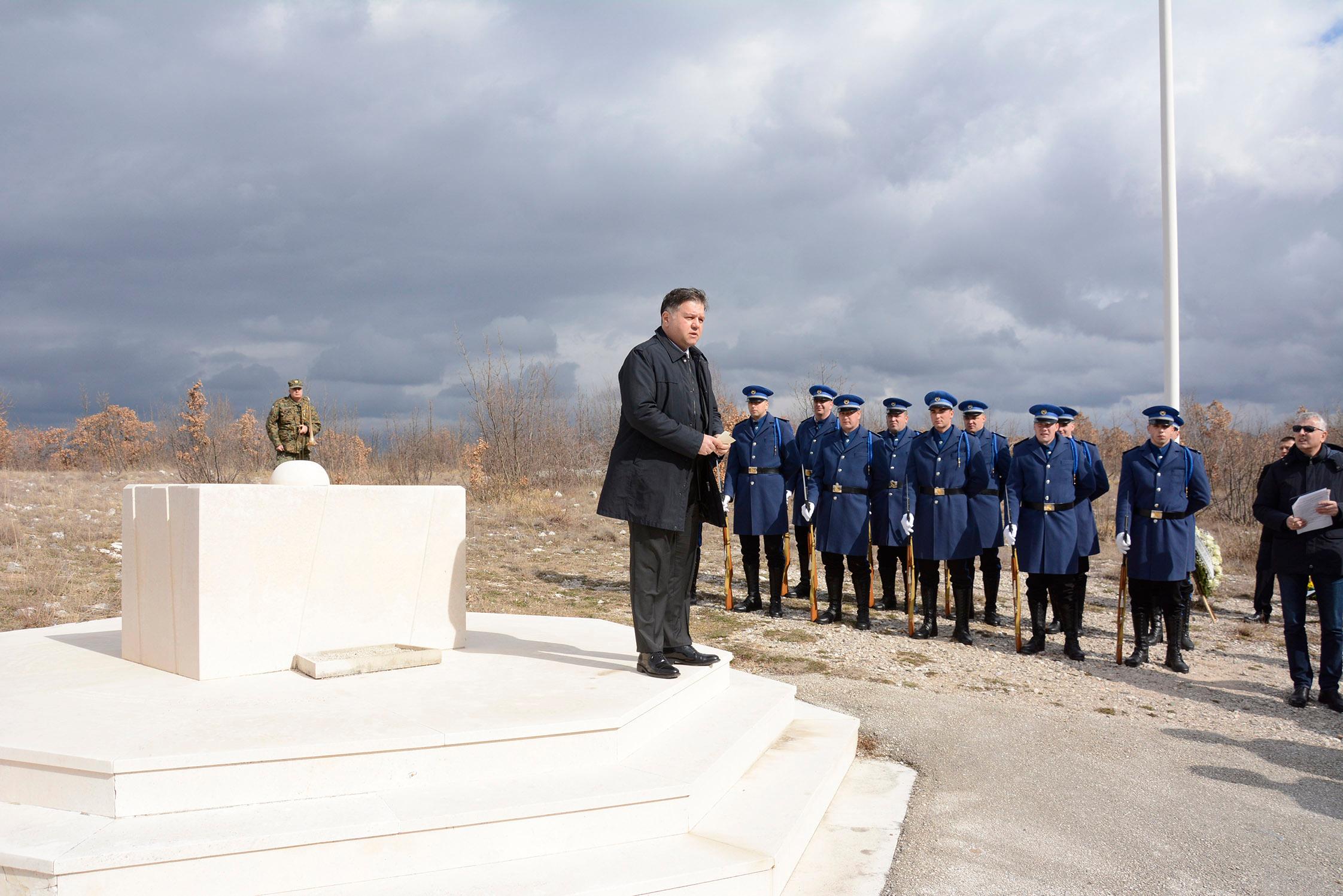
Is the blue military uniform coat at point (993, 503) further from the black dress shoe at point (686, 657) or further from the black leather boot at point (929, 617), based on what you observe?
the black dress shoe at point (686, 657)

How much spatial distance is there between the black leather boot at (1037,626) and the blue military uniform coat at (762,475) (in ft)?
7.86

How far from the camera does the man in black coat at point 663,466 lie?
4012mm

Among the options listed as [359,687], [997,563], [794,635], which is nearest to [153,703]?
[359,687]

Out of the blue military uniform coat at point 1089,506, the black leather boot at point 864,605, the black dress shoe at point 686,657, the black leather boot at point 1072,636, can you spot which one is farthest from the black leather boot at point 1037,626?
the black dress shoe at point 686,657

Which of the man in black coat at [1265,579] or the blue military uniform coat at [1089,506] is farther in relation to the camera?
the man in black coat at [1265,579]

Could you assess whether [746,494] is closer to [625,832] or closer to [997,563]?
[997,563]

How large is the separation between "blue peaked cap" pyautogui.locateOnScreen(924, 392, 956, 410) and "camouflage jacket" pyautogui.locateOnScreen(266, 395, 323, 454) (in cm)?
744

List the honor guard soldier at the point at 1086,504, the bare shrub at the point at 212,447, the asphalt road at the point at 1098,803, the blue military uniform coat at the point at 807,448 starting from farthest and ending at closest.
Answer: the bare shrub at the point at 212,447 < the blue military uniform coat at the point at 807,448 < the honor guard soldier at the point at 1086,504 < the asphalt road at the point at 1098,803

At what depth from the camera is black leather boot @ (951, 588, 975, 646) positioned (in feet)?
25.3

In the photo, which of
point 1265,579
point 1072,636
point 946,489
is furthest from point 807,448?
point 1265,579

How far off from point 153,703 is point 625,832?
201 centimetres

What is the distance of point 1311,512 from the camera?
19.3ft

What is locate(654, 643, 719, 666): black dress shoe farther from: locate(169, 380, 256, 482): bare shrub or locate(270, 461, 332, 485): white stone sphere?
locate(169, 380, 256, 482): bare shrub

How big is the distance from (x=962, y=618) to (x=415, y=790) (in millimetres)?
5811
